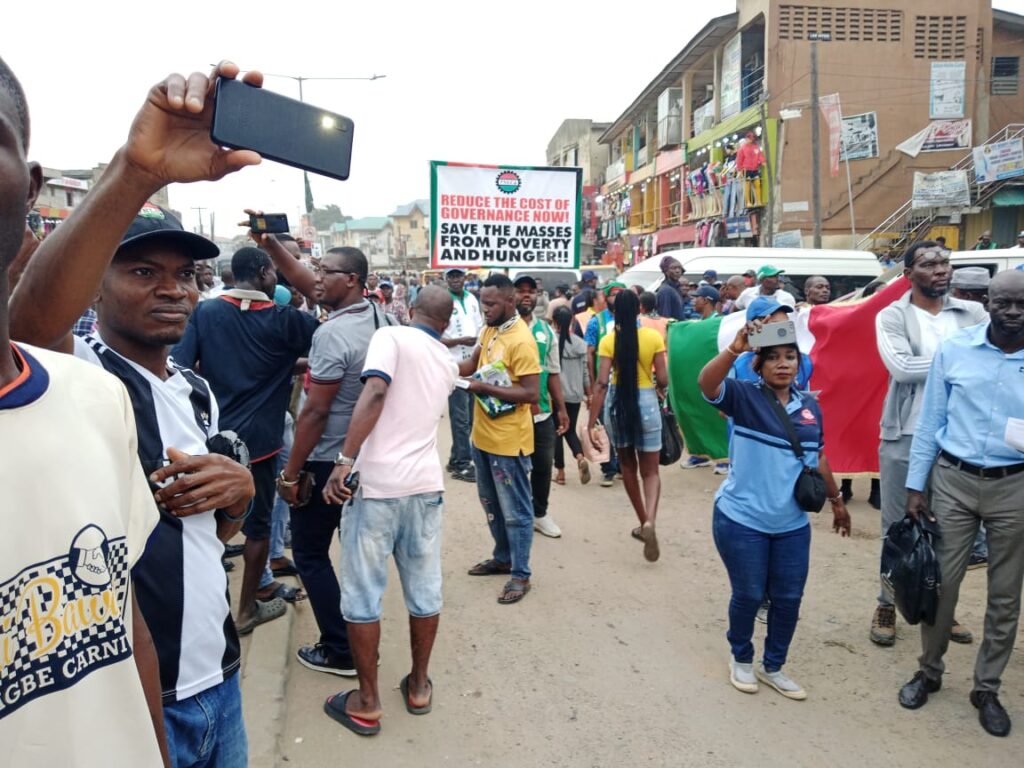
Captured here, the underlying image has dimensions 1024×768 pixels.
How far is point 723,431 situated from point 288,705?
4869 mm

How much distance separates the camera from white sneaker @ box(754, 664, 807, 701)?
3.54 m

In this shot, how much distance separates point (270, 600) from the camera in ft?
14.0

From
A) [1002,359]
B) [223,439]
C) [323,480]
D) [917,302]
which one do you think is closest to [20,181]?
[223,439]

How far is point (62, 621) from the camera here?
88 centimetres

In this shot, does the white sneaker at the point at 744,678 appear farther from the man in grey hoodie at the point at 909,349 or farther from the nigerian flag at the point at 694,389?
the nigerian flag at the point at 694,389

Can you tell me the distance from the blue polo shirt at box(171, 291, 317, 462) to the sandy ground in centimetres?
129

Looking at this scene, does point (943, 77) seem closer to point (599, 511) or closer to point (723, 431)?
point (723, 431)

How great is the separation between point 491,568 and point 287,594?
1.35 m

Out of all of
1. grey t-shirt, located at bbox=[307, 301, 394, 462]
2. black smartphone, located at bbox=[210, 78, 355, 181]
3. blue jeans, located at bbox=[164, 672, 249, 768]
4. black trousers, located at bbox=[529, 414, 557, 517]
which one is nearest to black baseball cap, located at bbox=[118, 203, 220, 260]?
black smartphone, located at bbox=[210, 78, 355, 181]

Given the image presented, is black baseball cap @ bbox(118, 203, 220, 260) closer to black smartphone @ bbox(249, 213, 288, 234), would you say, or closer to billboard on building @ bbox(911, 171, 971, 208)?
black smartphone @ bbox(249, 213, 288, 234)

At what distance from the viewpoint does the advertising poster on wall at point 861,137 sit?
22.3 m

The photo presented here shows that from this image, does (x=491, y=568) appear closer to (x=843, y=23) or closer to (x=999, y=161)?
(x=999, y=161)

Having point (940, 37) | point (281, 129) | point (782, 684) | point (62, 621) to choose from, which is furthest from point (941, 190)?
point (62, 621)

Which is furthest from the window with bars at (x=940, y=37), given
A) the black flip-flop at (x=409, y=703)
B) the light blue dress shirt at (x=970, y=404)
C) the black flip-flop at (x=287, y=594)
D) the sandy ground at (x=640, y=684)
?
the black flip-flop at (x=409, y=703)
